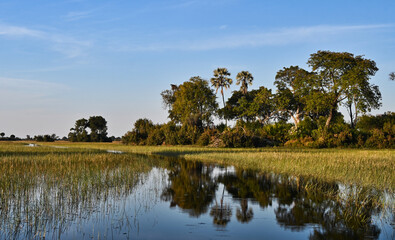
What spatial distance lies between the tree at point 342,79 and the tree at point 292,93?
9.13 feet

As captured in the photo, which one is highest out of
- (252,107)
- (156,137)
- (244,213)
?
(252,107)

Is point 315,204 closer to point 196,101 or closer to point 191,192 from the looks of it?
point 191,192

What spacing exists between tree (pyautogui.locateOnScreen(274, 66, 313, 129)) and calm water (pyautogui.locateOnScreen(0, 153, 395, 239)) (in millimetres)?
44860

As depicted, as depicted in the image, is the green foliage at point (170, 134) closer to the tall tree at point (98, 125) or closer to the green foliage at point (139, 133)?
the green foliage at point (139, 133)

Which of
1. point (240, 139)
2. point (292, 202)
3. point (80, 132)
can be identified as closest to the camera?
point (292, 202)

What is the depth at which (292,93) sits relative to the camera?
64812 millimetres

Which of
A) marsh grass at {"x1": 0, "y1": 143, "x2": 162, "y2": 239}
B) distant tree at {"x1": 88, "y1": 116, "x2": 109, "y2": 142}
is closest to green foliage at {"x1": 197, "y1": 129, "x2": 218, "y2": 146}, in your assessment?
marsh grass at {"x1": 0, "y1": 143, "x2": 162, "y2": 239}

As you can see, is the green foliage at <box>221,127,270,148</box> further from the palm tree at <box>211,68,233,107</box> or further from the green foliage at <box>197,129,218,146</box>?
the palm tree at <box>211,68,233,107</box>

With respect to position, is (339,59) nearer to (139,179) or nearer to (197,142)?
(197,142)

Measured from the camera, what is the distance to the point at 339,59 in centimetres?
5166

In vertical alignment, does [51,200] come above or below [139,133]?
below

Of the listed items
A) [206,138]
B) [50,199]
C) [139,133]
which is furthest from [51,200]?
[139,133]

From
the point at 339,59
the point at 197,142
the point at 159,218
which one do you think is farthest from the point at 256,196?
the point at 339,59

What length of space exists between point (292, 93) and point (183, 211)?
58637mm
